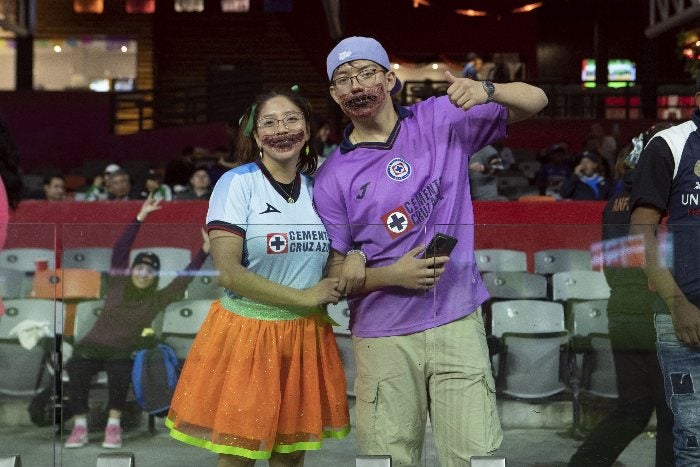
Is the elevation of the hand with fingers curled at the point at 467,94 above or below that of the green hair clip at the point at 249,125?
above

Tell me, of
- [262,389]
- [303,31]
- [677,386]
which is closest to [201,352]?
[262,389]

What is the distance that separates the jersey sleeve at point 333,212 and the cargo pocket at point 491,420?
535 mm

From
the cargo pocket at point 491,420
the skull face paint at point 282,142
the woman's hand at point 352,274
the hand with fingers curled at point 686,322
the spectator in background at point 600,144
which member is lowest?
the cargo pocket at point 491,420

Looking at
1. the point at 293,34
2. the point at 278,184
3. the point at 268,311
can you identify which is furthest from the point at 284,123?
the point at 293,34

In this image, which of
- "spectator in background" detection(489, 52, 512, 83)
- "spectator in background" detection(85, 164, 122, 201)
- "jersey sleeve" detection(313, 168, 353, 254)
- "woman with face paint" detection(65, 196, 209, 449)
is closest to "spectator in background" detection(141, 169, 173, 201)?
"spectator in background" detection(85, 164, 122, 201)

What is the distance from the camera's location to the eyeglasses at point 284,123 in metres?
3.21

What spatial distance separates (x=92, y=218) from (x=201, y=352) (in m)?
5.22

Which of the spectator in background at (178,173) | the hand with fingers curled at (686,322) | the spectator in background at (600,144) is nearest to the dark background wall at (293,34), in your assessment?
the spectator in background at (600,144)

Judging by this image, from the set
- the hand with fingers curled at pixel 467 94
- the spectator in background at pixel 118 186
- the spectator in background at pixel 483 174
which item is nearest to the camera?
the hand with fingers curled at pixel 467 94

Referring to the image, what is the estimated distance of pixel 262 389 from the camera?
3.20m

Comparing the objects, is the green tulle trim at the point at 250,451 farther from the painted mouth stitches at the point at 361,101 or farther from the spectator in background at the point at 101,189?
the spectator in background at the point at 101,189

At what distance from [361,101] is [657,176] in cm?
→ 89

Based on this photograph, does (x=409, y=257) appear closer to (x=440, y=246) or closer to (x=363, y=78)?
(x=440, y=246)

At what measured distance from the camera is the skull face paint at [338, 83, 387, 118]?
3244 mm
